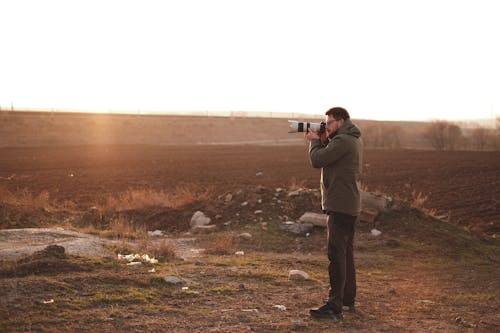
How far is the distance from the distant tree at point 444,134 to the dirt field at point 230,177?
2176cm

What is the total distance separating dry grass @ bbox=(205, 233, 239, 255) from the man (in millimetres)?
4474

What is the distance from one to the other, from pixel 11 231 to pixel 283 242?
544 centimetres

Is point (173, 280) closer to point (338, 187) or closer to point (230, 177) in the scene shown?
point (338, 187)

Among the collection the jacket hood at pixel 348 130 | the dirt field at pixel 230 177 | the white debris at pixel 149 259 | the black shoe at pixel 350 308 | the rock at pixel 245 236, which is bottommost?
the dirt field at pixel 230 177

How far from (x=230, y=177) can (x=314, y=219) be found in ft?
51.1

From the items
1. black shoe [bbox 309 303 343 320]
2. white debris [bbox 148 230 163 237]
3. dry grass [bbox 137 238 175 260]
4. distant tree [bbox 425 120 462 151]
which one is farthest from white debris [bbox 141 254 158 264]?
distant tree [bbox 425 120 462 151]

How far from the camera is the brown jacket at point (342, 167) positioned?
570cm

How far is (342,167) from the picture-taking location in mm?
5770

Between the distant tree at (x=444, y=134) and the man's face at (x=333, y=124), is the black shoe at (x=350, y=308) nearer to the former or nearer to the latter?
the man's face at (x=333, y=124)

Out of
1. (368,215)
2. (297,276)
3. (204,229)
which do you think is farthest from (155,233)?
(297,276)

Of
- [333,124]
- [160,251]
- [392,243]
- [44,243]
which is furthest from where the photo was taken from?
[392,243]

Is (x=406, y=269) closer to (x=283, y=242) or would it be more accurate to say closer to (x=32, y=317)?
(x=283, y=242)

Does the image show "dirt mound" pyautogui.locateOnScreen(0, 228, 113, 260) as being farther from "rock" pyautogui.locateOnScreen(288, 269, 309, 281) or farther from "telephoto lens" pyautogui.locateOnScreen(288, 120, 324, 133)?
"telephoto lens" pyautogui.locateOnScreen(288, 120, 324, 133)

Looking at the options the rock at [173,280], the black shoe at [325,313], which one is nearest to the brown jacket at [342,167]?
the black shoe at [325,313]
